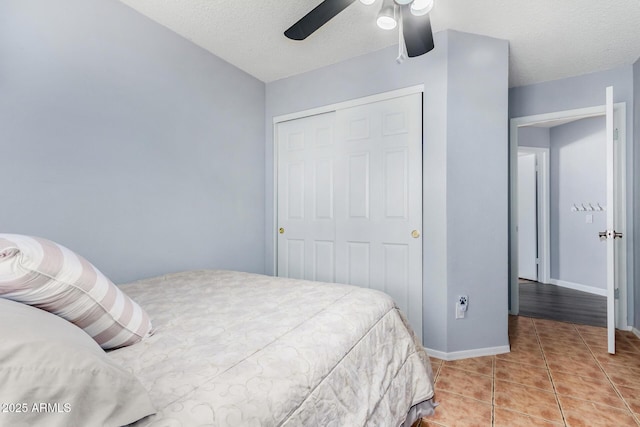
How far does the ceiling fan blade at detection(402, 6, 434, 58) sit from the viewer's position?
5.23 ft

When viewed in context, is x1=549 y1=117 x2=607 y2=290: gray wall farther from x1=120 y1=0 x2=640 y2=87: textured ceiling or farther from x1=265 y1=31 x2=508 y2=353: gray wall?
x1=265 y1=31 x2=508 y2=353: gray wall

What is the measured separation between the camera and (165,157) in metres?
2.24

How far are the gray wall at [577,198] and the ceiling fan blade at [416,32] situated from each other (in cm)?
372

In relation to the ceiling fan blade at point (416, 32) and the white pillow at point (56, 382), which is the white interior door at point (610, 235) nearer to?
the ceiling fan blade at point (416, 32)

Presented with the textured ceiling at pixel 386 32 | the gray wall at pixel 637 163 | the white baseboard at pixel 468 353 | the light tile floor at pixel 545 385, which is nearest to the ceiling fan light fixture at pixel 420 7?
the textured ceiling at pixel 386 32

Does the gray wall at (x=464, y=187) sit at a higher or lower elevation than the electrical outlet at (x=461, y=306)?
higher

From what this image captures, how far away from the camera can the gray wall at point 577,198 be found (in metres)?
4.04

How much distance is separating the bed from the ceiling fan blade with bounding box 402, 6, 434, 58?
1427mm

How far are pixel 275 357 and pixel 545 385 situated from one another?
1.96m

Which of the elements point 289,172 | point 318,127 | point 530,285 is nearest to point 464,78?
point 318,127

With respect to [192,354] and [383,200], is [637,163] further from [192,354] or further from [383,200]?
[192,354]

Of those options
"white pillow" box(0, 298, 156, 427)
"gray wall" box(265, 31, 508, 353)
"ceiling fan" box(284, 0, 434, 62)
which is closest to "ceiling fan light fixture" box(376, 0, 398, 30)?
"ceiling fan" box(284, 0, 434, 62)

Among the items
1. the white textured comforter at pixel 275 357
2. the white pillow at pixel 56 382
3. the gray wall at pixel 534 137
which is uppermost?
the gray wall at pixel 534 137

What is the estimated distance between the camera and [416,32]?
1.68m
